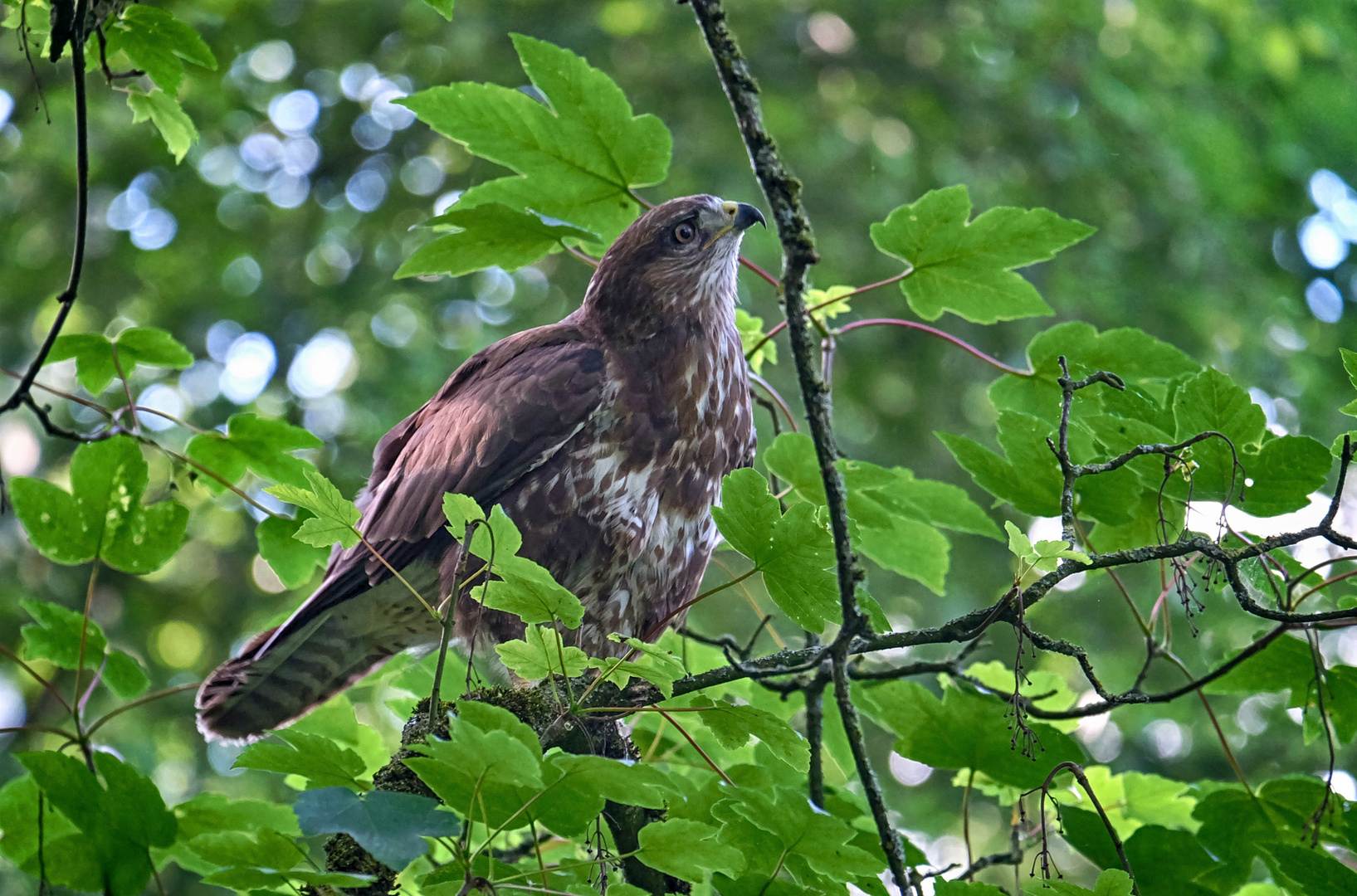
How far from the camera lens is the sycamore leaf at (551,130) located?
2.07m

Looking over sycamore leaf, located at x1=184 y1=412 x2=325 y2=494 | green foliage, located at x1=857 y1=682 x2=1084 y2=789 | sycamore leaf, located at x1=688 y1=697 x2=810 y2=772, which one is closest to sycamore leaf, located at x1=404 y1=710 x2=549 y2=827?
sycamore leaf, located at x1=688 y1=697 x2=810 y2=772

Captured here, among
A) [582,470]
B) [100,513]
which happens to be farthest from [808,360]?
[100,513]

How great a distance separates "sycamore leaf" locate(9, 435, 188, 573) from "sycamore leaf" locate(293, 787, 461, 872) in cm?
98

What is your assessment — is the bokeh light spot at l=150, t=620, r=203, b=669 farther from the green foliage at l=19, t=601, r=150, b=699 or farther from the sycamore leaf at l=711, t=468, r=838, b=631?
the sycamore leaf at l=711, t=468, r=838, b=631

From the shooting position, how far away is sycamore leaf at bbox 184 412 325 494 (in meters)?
2.29

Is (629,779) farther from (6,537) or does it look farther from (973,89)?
(6,537)

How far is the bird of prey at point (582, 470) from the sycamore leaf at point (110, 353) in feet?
2.05

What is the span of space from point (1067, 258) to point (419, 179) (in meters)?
4.56

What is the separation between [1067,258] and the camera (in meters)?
6.71

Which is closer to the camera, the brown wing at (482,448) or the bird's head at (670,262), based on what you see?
the brown wing at (482,448)

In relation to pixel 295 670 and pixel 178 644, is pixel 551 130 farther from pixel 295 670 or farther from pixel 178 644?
pixel 178 644

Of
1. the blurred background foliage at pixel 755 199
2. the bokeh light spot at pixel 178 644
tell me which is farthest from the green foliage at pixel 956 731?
the bokeh light spot at pixel 178 644

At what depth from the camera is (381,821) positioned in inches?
51.5

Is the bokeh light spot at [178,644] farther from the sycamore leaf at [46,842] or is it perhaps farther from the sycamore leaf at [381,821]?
the sycamore leaf at [381,821]
